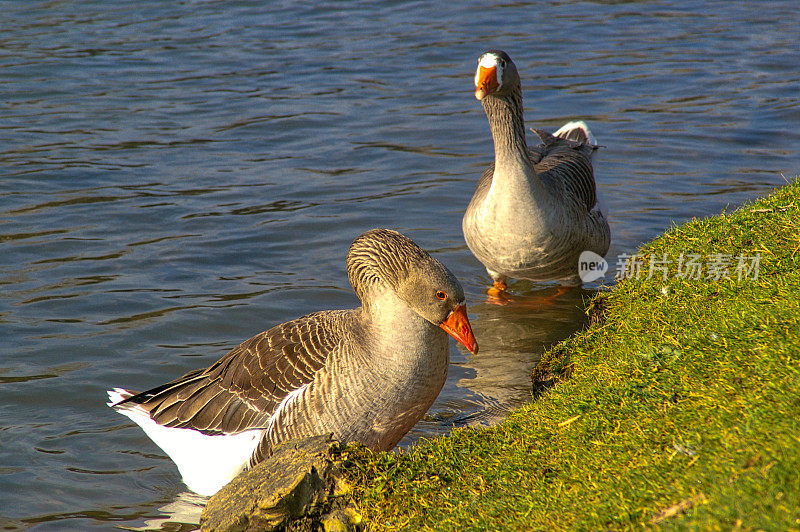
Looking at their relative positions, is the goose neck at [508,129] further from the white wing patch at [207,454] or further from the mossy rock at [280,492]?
the mossy rock at [280,492]

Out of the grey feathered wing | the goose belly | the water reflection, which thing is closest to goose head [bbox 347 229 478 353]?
the goose belly

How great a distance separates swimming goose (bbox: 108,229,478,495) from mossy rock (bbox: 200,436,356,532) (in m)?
0.73

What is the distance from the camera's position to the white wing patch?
18.8 feet

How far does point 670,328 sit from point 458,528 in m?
2.38

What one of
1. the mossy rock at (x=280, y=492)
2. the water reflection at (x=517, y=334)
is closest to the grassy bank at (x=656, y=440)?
the mossy rock at (x=280, y=492)

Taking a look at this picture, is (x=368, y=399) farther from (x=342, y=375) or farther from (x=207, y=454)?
(x=207, y=454)

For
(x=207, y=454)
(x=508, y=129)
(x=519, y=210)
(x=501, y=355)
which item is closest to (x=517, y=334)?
(x=501, y=355)

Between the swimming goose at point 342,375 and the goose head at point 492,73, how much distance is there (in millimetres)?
3380

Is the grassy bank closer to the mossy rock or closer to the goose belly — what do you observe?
the mossy rock

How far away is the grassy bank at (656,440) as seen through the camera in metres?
3.18

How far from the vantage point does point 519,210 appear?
8156mm

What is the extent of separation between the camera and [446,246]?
10.6 m

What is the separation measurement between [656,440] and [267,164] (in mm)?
10324

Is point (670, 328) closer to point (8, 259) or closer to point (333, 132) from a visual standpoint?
point (8, 259)
